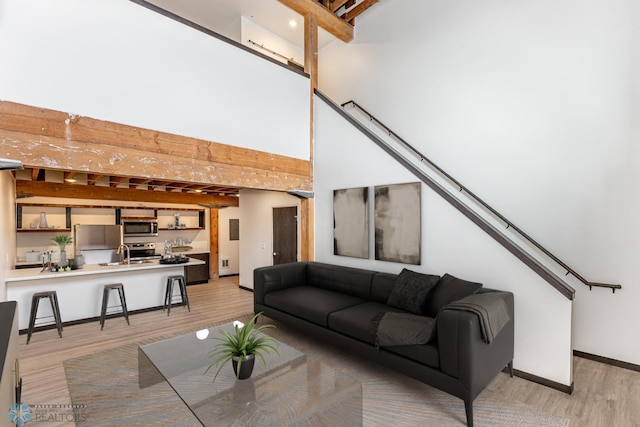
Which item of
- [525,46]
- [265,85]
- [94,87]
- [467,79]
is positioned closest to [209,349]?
[94,87]

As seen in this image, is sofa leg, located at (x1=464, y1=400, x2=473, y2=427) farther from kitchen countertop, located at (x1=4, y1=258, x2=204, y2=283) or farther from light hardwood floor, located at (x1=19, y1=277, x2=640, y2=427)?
kitchen countertop, located at (x1=4, y1=258, x2=204, y2=283)

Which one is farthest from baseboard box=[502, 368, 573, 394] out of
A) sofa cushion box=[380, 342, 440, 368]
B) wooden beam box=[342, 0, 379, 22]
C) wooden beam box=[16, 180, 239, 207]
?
wooden beam box=[16, 180, 239, 207]

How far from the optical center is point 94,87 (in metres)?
3.29

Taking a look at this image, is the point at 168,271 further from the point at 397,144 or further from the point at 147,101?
the point at 397,144

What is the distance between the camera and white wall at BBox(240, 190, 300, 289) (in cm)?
634

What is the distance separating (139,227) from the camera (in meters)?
7.63

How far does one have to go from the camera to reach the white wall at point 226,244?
8469 mm

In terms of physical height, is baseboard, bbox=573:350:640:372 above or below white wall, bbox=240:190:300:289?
below

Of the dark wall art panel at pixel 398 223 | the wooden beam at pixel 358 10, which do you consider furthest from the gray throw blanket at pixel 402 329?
the wooden beam at pixel 358 10

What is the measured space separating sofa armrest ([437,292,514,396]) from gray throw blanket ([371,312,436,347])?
18cm

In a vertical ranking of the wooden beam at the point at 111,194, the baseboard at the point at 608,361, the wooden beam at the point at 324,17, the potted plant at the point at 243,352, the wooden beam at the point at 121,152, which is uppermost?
the wooden beam at the point at 324,17

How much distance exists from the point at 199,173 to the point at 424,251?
309 centimetres

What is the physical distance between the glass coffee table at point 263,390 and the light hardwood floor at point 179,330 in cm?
99

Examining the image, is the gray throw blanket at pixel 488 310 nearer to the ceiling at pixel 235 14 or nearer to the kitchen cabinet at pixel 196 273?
the ceiling at pixel 235 14
